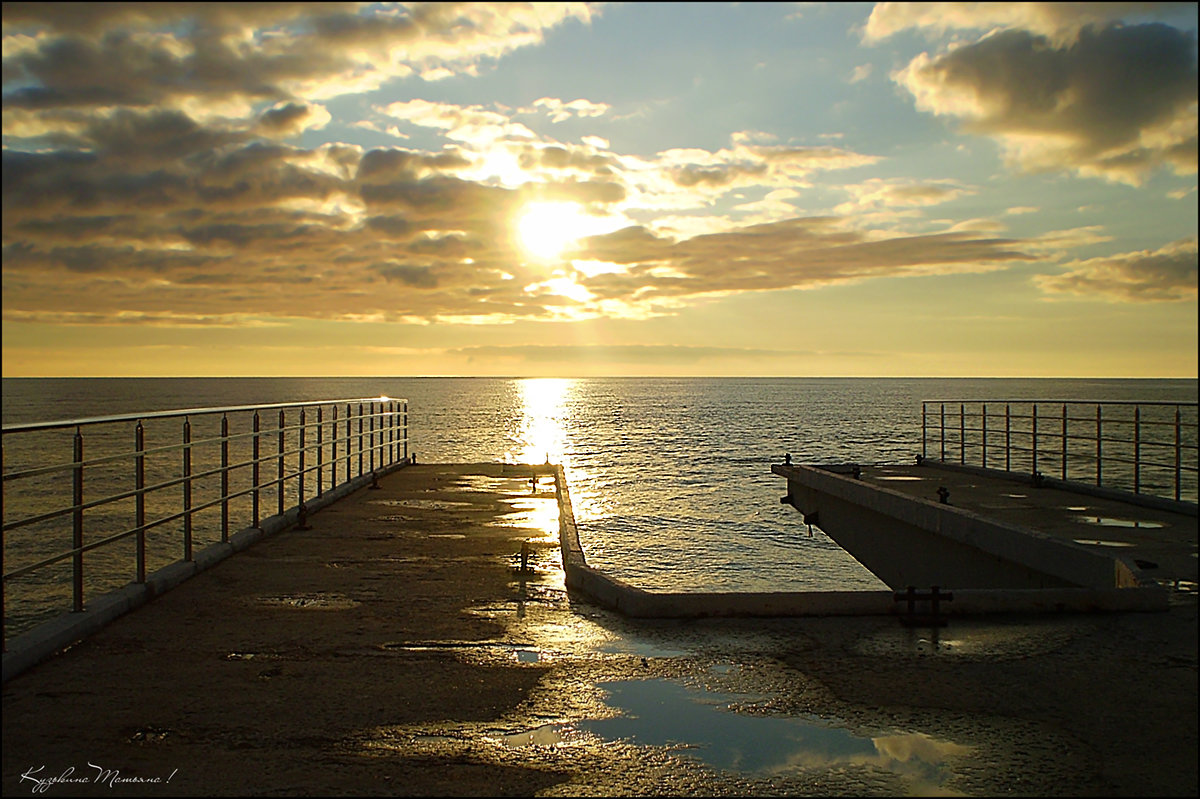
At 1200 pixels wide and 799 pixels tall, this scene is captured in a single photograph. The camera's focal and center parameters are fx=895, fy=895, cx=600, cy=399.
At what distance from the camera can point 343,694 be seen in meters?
4.37

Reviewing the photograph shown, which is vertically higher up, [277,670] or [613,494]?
[277,670]

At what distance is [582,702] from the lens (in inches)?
170

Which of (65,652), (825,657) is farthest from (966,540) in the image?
(65,652)

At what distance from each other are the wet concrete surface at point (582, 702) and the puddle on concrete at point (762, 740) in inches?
0.5

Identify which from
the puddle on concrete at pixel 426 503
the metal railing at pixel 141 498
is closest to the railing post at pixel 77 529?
the metal railing at pixel 141 498

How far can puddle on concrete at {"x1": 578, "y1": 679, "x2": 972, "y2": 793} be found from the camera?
11.7 feet

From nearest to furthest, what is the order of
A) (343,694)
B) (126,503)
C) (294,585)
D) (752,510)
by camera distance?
1. (343,694)
2. (294,585)
3. (752,510)
4. (126,503)

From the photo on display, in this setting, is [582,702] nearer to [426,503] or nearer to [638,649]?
[638,649]

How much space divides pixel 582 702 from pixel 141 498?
13.3ft

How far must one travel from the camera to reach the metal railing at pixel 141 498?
5969mm

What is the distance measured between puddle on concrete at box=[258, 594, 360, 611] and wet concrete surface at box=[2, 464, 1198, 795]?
33mm

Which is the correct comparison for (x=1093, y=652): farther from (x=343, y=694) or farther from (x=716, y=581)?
(x=716, y=581)

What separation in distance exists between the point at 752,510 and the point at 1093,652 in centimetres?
2104

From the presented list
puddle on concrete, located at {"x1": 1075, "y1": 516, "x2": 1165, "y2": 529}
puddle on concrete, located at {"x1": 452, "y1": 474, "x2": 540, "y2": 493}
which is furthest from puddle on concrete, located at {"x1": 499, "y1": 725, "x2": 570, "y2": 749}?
puddle on concrete, located at {"x1": 452, "y1": 474, "x2": 540, "y2": 493}
